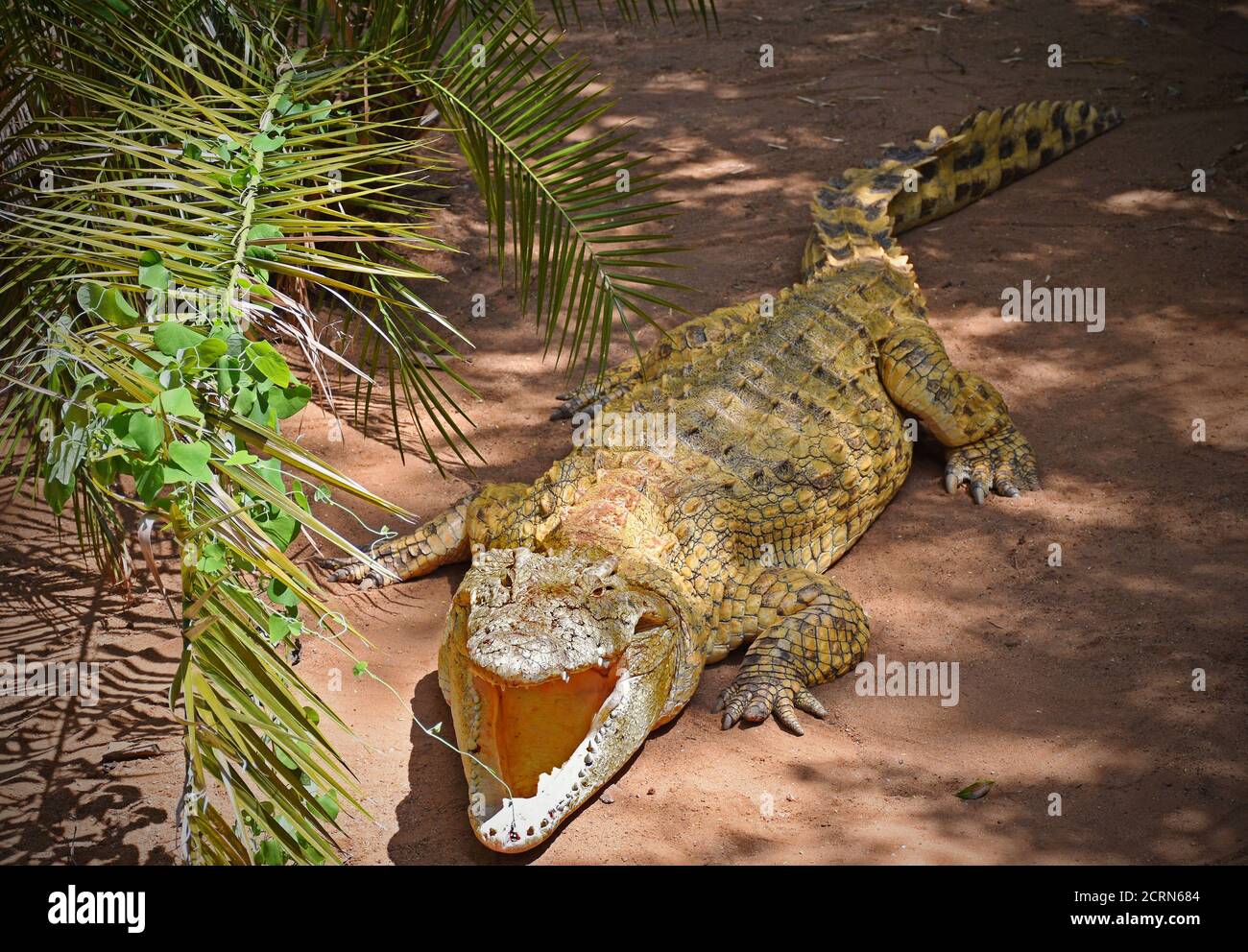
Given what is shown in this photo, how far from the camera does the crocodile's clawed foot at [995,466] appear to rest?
5.32 meters

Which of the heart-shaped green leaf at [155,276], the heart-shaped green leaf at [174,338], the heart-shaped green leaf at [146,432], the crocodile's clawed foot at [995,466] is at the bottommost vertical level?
the crocodile's clawed foot at [995,466]

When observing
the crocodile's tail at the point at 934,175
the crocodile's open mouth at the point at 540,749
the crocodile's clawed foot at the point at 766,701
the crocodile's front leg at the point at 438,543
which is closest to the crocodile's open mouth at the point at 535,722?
the crocodile's open mouth at the point at 540,749

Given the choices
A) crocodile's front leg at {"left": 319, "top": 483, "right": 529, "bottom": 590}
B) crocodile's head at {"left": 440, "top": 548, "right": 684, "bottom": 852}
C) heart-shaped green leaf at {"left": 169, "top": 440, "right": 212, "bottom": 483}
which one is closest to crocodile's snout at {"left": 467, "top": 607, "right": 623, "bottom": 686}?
crocodile's head at {"left": 440, "top": 548, "right": 684, "bottom": 852}

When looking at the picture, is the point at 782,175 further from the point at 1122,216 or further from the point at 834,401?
the point at 834,401

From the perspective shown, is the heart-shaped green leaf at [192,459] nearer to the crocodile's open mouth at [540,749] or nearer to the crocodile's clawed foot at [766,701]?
the crocodile's open mouth at [540,749]

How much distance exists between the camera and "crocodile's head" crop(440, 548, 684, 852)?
11.7 ft

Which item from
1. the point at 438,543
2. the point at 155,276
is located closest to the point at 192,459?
the point at 155,276

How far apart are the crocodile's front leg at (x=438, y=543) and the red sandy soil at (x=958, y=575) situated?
11 centimetres

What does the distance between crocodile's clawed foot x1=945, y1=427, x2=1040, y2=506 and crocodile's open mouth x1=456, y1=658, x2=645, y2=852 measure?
2.38 metres

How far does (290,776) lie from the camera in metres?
2.40

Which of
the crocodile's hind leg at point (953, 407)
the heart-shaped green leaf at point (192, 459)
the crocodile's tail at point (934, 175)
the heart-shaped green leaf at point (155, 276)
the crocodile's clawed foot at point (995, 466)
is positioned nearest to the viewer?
the heart-shaped green leaf at point (192, 459)

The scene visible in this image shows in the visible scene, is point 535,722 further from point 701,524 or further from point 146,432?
point 146,432

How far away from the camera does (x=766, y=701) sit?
168 inches

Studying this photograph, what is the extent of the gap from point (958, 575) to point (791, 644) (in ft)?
3.26
